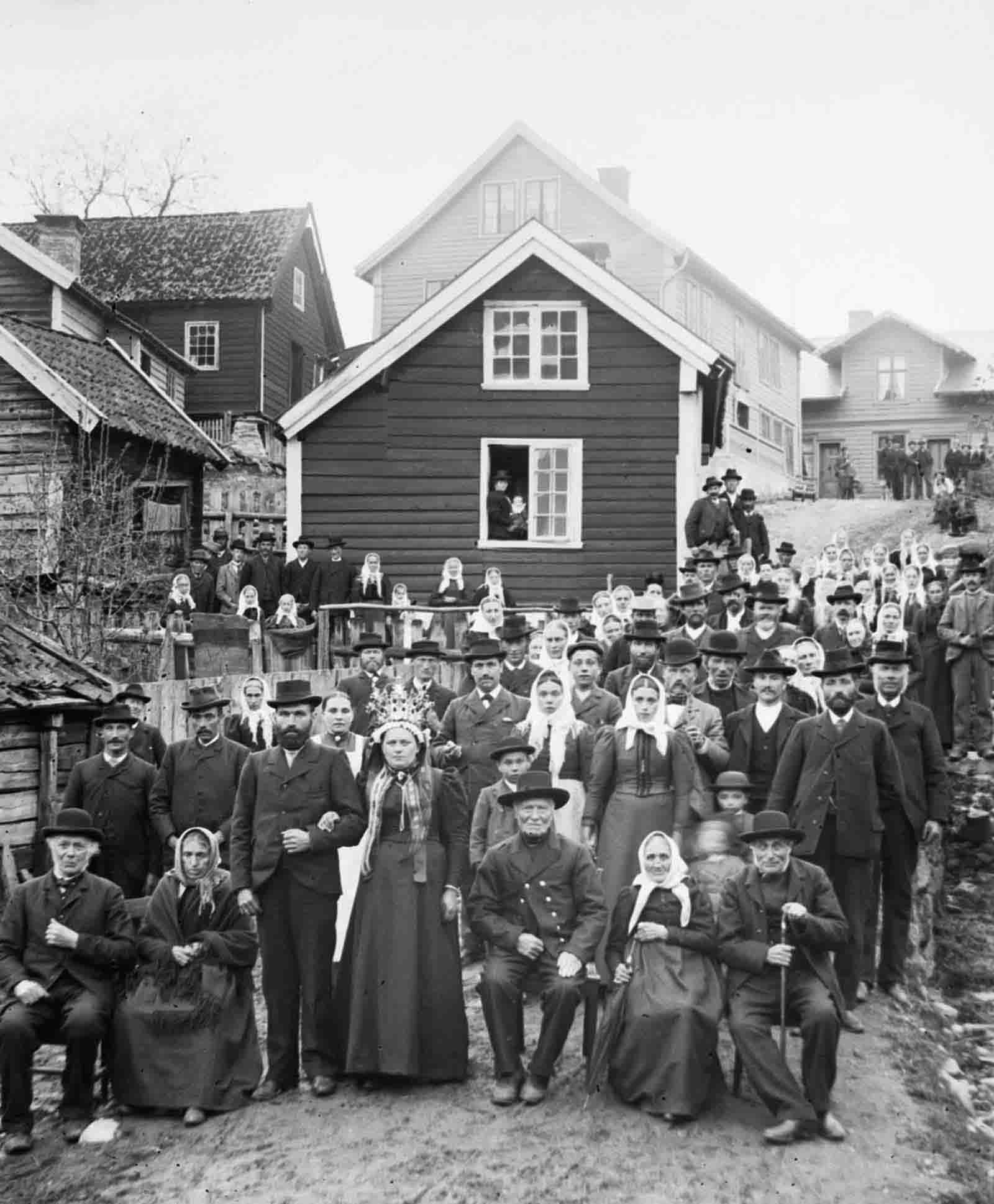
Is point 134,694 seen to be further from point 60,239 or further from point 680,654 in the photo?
point 60,239

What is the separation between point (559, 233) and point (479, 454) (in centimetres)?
1277

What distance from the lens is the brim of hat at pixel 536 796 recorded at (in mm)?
6750

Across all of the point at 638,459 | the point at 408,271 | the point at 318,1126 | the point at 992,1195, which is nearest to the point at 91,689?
the point at 318,1126

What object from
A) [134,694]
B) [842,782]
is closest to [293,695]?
[134,694]

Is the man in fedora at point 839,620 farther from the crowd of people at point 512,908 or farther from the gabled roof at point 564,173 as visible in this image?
the gabled roof at point 564,173

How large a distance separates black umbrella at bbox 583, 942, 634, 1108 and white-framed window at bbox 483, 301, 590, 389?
13.5 metres

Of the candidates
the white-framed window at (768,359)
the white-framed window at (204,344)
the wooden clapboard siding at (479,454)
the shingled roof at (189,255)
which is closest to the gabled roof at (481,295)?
the wooden clapboard siding at (479,454)

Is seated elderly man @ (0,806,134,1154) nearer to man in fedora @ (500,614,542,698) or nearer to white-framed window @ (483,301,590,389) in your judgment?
man in fedora @ (500,614,542,698)

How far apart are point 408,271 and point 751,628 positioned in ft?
78.2

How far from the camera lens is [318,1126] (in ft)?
20.2

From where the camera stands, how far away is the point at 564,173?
31250 millimetres

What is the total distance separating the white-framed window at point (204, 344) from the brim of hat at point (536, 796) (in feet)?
96.8

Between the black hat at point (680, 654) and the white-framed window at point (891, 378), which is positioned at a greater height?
the white-framed window at point (891, 378)

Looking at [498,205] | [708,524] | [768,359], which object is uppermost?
[498,205]
